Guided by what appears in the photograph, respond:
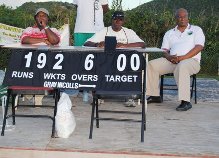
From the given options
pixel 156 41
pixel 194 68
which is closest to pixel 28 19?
pixel 156 41

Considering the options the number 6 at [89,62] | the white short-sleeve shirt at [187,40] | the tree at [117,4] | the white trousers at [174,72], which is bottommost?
the white trousers at [174,72]

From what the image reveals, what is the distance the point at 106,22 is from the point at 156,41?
5.38ft

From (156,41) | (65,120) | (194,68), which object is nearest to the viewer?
(65,120)

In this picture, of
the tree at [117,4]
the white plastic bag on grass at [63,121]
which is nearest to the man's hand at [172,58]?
the white plastic bag on grass at [63,121]

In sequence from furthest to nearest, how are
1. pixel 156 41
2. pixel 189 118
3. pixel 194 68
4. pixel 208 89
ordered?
pixel 156 41 < pixel 208 89 < pixel 194 68 < pixel 189 118

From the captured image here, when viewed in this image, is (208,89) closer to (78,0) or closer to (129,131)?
(78,0)

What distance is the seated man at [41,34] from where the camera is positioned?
22.9ft

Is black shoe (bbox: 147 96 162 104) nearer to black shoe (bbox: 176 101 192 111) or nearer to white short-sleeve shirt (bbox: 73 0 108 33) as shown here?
black shoe (bbox: 176 101 192 111)

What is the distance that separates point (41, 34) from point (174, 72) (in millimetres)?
1993

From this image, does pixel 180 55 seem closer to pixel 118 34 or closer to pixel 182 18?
pixel 182 18

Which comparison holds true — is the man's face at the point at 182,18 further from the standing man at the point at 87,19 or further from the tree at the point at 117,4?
the tree at the point at 117,4

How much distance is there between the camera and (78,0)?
8164mm

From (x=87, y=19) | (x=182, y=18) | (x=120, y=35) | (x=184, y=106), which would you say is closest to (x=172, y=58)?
(x=182, y=18)

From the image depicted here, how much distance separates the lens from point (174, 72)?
761 cm
